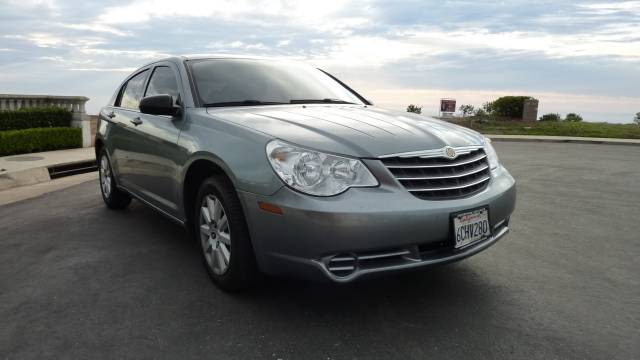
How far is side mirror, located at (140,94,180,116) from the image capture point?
12.9 ft

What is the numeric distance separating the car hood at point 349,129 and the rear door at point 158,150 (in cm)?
48

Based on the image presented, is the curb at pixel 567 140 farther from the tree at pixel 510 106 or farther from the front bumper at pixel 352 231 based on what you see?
the front bumper at pixel 352 231

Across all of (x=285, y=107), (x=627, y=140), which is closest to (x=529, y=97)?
(x=627, y=140)

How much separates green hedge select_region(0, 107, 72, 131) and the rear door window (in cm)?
916

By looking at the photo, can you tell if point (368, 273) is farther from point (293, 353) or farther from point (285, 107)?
point (285, 107)

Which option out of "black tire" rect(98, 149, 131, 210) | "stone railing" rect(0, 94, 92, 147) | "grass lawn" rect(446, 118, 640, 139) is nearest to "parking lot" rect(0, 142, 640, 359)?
"black tire" rect(98, 149, 131, 210)

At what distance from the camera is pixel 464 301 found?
3.42m

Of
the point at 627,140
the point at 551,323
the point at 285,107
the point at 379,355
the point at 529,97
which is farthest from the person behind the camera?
the point at 529,97

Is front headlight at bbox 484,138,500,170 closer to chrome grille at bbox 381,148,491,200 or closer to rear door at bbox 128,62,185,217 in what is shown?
chrome grille at bbox 381,148,491,200

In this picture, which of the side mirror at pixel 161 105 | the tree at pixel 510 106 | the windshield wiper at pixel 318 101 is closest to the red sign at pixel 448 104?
the tree at pixel 510 106

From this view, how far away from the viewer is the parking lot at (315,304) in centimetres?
284

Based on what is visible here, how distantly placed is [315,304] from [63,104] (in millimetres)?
14642

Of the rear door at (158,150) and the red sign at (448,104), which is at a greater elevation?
the red sign at (448,104)

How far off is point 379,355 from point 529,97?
23.6 metres
